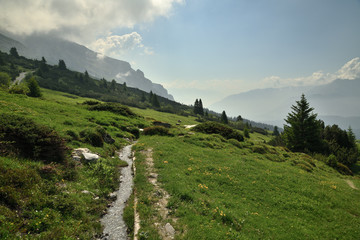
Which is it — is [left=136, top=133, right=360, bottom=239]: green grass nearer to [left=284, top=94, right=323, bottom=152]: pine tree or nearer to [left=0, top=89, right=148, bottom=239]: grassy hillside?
[left=0, top=89, right=148, bottom=239]: grassy hillside

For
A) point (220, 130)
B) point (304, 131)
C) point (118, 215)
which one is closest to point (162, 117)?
point (220, 130)

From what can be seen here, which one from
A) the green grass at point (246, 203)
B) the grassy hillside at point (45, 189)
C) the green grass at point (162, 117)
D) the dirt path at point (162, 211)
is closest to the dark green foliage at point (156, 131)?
the green grass at point (246, 203)

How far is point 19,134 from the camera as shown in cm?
1142

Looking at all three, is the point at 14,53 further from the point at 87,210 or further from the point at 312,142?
the point at 312,142

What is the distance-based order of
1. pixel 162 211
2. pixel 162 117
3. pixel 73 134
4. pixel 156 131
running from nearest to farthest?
pixel 162 211
pixel 73 134
pixel 156 131
pixel 162 117

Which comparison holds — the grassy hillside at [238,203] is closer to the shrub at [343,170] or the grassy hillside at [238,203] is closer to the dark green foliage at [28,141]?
the dark green foliage at [28,141]

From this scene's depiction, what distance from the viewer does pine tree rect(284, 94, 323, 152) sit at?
45.4 m

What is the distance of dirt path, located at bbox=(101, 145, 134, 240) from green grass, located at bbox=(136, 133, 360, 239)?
1.29 metres

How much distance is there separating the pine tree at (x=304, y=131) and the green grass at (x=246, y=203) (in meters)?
32.9

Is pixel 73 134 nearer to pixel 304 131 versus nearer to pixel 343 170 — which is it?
pixel 343 170

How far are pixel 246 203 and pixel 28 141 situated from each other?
1749 centimetres

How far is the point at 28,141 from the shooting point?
37.9ft

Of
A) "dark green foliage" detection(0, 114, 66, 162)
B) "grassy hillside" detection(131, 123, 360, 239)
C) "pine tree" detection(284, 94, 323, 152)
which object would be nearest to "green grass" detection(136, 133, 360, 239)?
"grassy hillside" detection(131, 123, 360, 239)

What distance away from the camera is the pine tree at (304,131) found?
45.4m
